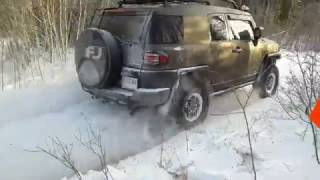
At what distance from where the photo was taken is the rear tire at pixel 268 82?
804 centimetres

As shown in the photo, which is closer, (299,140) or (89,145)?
(299,140)

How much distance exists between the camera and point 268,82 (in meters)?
Answer: 8.21

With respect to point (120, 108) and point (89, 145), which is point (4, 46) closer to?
point (120, 108)

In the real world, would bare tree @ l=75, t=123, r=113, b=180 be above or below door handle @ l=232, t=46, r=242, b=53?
below

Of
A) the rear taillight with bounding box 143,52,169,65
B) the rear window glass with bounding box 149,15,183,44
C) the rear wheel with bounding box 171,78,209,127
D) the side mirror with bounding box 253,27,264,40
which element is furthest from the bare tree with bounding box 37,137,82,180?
the side mirror with bounding box 253,27,264,40

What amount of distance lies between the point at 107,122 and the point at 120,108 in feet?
1.86

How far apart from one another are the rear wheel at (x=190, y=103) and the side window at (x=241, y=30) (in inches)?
51.4

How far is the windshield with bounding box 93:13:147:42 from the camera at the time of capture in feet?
18.9

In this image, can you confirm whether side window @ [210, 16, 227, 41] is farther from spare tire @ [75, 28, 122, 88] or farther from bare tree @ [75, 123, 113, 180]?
bare tree @ [75, 123, 113, 180]

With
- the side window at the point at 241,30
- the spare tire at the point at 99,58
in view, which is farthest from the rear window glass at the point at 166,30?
the side window at the point at 241,30

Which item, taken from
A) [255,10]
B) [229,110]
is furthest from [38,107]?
[255,10]

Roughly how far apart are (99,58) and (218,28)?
201 centimetres

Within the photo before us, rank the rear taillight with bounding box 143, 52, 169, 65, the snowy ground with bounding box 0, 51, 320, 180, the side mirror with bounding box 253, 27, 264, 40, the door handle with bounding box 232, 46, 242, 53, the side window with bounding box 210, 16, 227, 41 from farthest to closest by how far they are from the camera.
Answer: the side mirror with bounding box 253, 27, 264, 40 → the door handle with bounding box 232, 46, 242, 53 → the side window with bounding box 210, 16, 227, 41 → the rear taillight with bounding box 143, 52, 169, 65 → the snowy ground with bounding box 0, 51, 320, 180

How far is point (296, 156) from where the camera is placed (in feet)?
14.5
